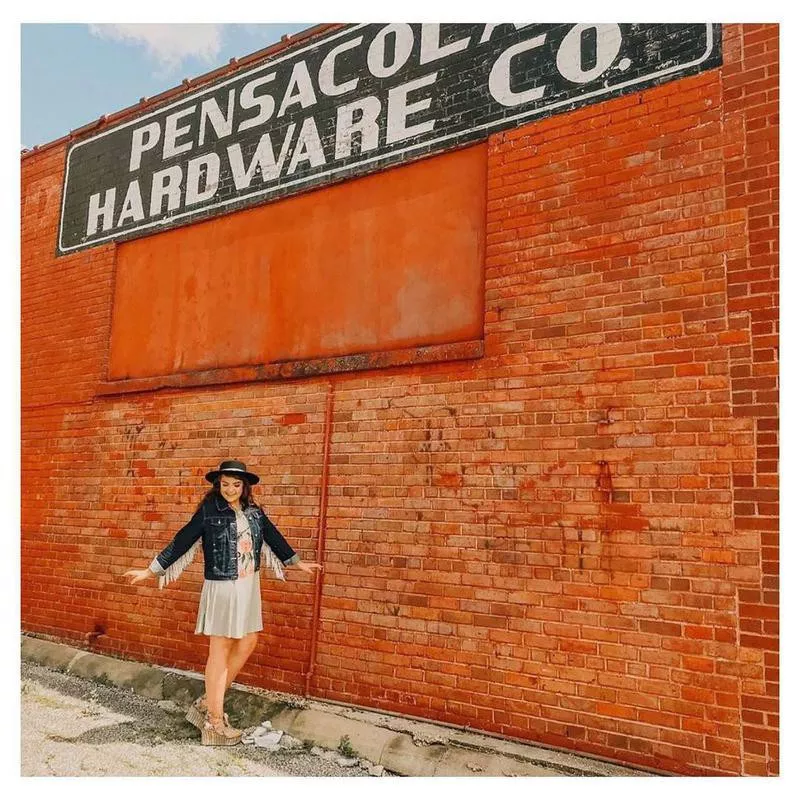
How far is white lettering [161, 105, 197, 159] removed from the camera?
23.2ft

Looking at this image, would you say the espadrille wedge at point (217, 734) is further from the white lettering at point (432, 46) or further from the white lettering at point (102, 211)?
the white lettering at point (102, 211)

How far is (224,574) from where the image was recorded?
191 inches

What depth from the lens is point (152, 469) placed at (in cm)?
670

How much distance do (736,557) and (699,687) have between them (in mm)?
714

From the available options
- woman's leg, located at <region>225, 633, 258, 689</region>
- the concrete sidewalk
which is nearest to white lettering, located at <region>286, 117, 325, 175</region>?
woman's leg, located at <region>225, 633, 258, 689</region>

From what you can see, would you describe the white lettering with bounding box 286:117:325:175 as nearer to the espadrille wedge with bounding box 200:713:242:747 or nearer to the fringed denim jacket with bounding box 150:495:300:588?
the fringed denim jacket with bounding box 150:495:300:588

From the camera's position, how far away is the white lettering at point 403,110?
552cm

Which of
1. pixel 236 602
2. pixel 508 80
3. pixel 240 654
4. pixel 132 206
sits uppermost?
pixel 508 80

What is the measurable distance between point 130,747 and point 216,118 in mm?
5257

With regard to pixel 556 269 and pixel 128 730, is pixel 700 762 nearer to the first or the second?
pixel 556 269

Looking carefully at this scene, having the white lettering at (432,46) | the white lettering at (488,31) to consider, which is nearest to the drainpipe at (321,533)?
the white lettering at (432,46)

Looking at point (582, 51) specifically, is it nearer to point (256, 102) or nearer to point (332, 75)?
point (332, 75)

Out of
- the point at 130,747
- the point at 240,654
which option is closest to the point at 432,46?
the point at 240,654

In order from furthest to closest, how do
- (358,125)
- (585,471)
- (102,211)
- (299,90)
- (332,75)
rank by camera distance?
(102,211)
(299,90)
(332,75)
(358,125)
(585,471)
